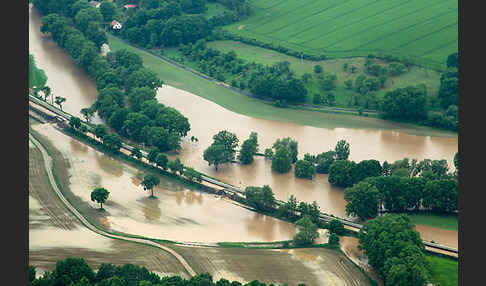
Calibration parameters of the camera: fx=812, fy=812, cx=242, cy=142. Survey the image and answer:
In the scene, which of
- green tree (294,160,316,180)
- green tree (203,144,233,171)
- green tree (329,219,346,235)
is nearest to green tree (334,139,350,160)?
green tree (294,160,316,180)

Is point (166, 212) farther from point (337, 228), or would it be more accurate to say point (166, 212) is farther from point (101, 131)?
point (337, 228)

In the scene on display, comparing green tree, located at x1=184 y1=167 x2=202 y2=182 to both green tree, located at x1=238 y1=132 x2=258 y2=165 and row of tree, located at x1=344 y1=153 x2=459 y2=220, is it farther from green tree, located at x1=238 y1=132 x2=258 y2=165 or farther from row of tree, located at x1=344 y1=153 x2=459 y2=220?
row of tree, located at x1=344 y1=153 x2=459 y2=220

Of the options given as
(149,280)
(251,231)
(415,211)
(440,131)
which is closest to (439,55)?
(440,131)

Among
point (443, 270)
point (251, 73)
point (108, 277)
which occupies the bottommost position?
point (108, 277)

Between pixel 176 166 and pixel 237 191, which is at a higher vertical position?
pixel 176 166

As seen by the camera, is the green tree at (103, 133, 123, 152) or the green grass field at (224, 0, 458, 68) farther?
the green grass field at (224, 0, 458, 68)

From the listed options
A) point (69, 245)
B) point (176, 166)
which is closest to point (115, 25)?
point (176, 166)
